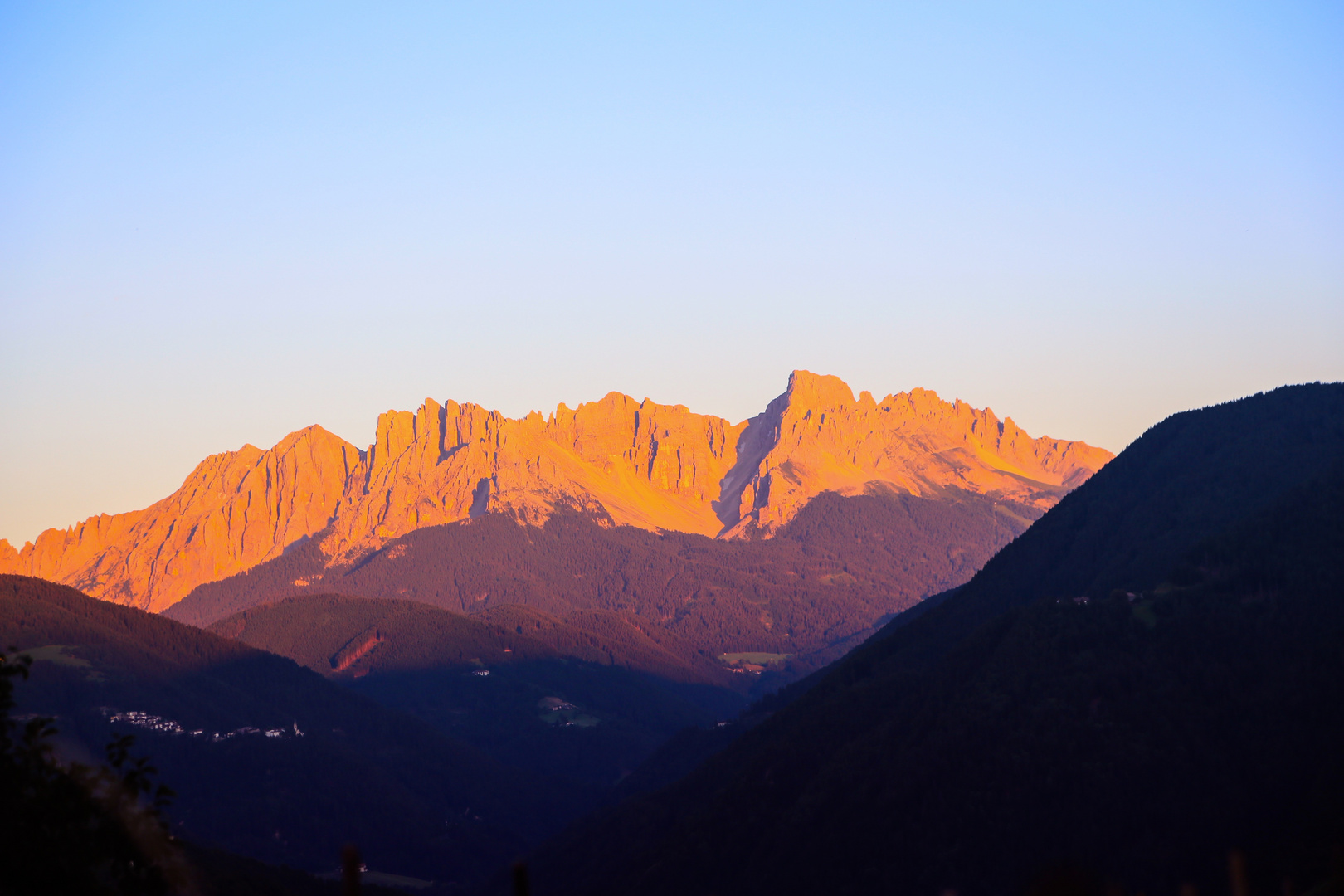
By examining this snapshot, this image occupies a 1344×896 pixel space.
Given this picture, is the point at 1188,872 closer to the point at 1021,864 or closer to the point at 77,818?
the point at 1021,864

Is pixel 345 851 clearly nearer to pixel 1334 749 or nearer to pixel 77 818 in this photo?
pixel 77 818

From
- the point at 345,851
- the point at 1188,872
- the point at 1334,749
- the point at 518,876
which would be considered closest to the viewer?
the point at 345,851

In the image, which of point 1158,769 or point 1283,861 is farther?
point 1158,769

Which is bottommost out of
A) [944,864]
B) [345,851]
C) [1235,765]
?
[944,864]

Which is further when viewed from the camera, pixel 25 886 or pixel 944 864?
pixel 944 864

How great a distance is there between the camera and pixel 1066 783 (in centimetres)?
19975

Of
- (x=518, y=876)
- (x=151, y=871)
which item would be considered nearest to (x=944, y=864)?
(x=151, y=871)

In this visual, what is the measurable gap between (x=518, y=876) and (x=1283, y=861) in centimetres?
15998

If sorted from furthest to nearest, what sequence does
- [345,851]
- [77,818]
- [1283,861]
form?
[1283,861]
[77,818]
[345,851]

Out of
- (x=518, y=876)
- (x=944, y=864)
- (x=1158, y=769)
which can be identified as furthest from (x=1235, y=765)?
(x=518, y=876)

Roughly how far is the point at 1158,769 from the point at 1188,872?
73.7 feet

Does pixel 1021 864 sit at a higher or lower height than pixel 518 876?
lower

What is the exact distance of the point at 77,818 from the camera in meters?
42.6

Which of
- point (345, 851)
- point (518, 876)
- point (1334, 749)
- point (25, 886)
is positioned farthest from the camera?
point (1334, 749)
